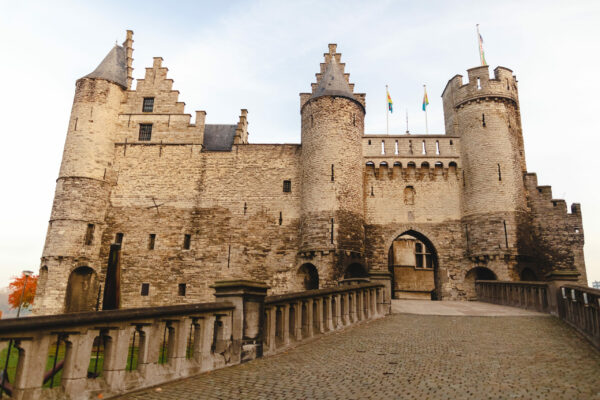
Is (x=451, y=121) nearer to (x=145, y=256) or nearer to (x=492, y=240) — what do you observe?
(x=492, y=240)

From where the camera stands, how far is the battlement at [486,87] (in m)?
22.3

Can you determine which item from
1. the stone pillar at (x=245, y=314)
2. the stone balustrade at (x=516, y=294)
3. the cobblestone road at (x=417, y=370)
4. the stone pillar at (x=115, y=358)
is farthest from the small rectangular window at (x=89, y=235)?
the stone balustrade at (x=516, y=294)

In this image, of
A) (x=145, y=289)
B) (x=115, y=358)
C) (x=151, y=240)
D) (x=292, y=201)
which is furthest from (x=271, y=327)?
(x=151, y=240)

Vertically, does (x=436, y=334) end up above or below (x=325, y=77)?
below

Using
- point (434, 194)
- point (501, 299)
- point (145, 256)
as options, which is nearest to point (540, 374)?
point (501, 299)

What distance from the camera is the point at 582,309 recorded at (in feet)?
27.2

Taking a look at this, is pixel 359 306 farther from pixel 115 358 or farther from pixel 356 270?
pixel 356 270

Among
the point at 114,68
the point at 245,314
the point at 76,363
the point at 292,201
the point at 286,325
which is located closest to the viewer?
the point at 76,363

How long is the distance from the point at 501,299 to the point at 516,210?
669 cm

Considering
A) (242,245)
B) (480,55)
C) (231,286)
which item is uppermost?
(480,55)

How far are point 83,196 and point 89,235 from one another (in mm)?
2065

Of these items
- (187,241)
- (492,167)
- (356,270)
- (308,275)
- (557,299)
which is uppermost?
(492,167)

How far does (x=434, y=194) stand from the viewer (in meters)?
22.6

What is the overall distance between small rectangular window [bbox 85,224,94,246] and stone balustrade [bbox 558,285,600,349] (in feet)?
67.7
